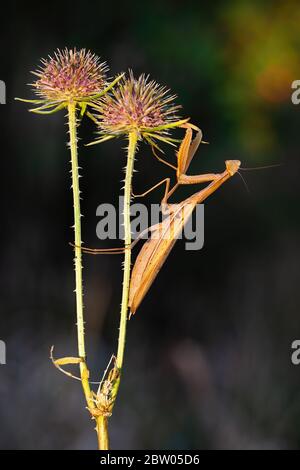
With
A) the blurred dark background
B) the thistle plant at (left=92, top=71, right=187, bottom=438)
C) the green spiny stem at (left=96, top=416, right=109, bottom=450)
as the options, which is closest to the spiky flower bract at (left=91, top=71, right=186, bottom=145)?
the thistle plant at (left=92, top=71, right=187, bottom=438)

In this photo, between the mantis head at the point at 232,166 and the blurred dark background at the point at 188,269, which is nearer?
the mantis head at the point at 232,166

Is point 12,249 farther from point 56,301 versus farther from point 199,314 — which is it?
point 199,314

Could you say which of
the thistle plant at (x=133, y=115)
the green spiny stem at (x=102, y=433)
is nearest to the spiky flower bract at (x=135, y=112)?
the thistle plant at (x=133, y=115)

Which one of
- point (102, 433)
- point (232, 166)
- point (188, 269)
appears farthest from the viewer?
point (188, 269)

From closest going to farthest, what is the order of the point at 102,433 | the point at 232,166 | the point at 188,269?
1. the point at 102,433
2. the point at 232,166
3. the point at 188,269

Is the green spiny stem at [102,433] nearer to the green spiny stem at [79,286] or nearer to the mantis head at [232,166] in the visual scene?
the green spiny stem at [79,286]

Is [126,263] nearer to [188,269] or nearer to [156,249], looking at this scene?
[156,249]

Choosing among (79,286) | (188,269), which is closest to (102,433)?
(79,286)

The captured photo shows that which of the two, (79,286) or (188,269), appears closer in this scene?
(79,286)
